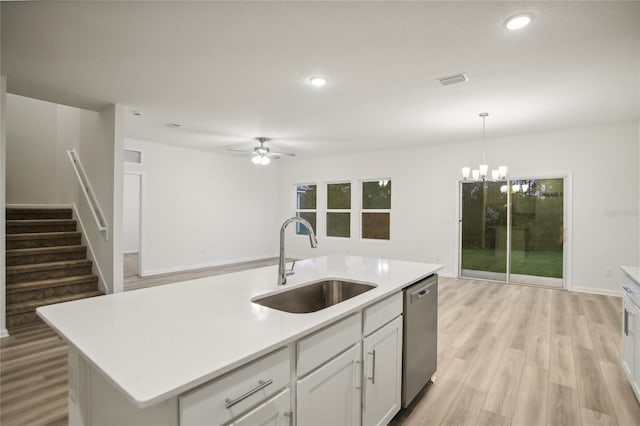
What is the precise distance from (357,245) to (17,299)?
228 inches

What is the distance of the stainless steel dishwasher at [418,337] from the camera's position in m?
1.98

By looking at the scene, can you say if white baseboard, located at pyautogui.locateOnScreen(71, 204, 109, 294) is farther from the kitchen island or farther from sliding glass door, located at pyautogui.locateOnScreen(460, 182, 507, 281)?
sliding glass door, located at pyautogui.locateOnScreen(460, 182, 507, 281)

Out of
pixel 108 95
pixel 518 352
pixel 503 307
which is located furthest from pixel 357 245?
pixel 108 95

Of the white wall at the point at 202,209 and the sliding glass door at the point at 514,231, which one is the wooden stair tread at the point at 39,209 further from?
the sliding glass door at the point at 514,231

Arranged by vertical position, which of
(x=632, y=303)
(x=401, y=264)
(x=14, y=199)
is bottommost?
(x=632, y=303)

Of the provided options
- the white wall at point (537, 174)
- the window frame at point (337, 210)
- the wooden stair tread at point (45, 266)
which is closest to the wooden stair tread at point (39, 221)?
the wooden stair tread at point (45, 266)

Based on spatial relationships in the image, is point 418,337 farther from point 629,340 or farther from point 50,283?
point 50,283

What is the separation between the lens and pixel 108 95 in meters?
3.73

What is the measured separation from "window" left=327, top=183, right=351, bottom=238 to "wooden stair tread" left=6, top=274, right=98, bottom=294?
197 inches

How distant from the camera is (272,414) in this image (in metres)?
1.07

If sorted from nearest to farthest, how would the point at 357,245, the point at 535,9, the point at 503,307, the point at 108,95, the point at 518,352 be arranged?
the point at 535,9
the point at 518,352
the point at 108,95
the point at 503,307
the point at 357,245

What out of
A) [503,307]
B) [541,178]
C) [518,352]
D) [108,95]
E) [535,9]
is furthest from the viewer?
[541,178]

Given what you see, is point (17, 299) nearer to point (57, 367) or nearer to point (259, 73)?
point (57, 367)

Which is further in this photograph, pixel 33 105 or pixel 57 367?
pixel 33 105
